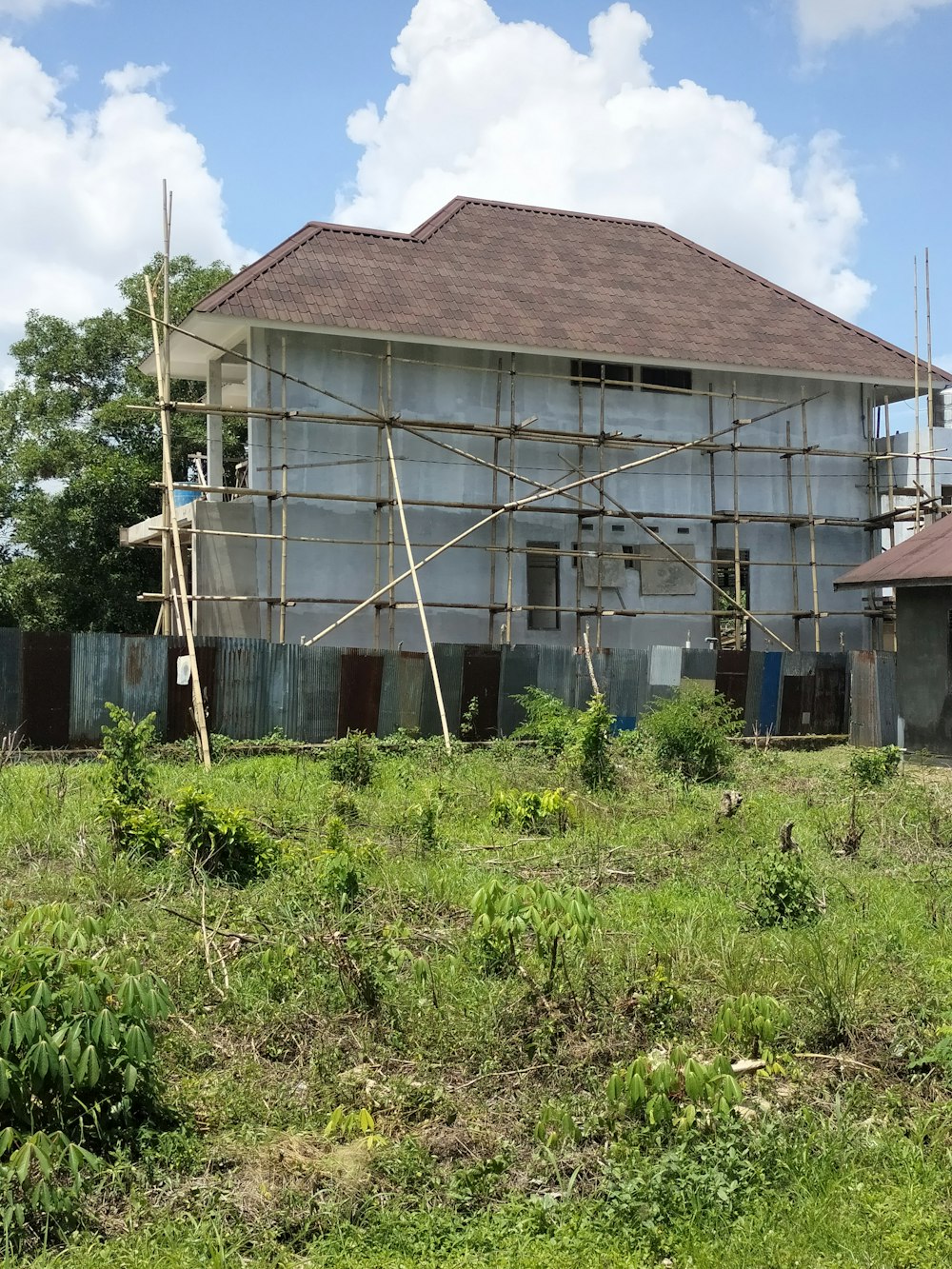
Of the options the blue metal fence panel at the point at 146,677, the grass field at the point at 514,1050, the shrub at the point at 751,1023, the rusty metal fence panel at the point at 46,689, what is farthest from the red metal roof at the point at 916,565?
the shrub at the point at 751,1023

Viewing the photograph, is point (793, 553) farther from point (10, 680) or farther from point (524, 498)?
point (10, 680)

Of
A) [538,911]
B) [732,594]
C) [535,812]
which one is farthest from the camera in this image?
[732,594]

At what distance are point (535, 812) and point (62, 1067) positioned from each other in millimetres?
6522

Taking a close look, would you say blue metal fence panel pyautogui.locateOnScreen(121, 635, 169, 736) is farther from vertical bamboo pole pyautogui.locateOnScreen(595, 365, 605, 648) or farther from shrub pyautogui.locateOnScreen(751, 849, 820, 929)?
shrub pyautogui.locateOnScreen(751, 849, 820, 929)

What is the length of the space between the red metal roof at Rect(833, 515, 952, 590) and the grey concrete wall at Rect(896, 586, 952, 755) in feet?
1.32

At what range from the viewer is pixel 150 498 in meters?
27.3

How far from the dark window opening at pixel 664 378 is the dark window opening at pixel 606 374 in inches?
9.9

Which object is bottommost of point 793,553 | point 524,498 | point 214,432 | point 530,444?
point 793,553

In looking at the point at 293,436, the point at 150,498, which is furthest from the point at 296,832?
the point at 150,498

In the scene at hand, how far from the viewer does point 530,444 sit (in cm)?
2105

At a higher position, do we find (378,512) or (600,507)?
(600,507)

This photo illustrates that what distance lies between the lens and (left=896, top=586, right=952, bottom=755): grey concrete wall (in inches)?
631

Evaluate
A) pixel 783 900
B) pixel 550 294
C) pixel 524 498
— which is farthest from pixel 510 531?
pixel 783 900

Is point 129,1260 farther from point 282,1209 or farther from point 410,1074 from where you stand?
point 410,1074
